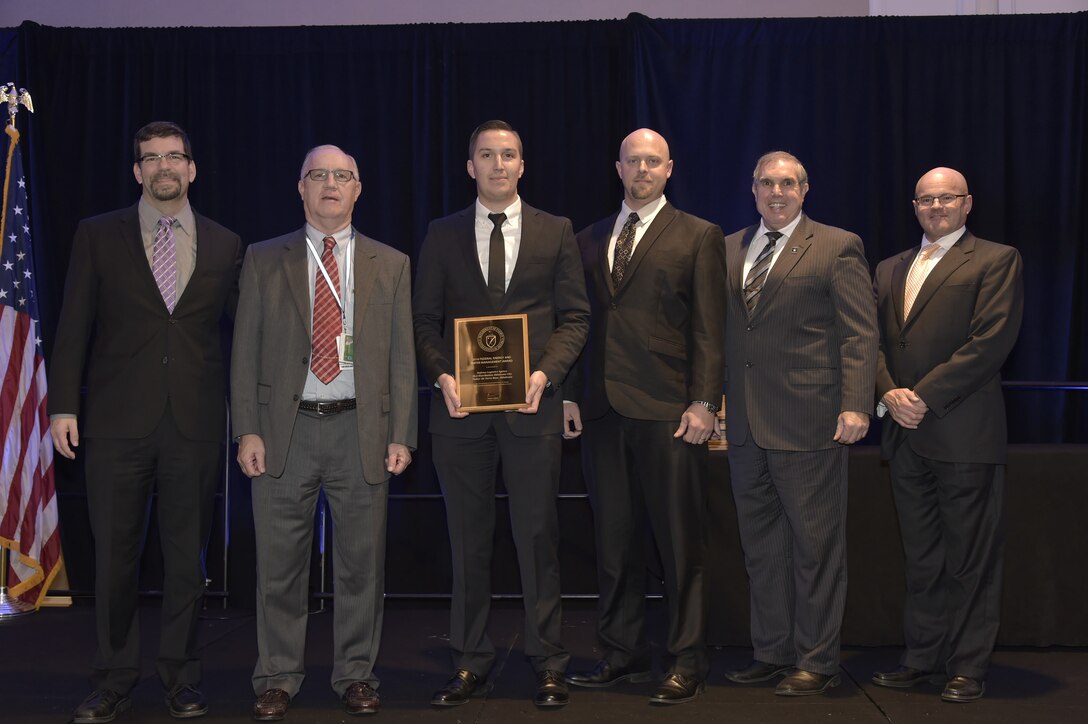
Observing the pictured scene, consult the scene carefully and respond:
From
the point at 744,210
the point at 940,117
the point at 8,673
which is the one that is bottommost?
the point at 8,673

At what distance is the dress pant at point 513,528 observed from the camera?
3.52 metres

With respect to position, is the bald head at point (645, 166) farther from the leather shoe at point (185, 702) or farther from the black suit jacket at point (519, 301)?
the leather shoe at point (185, 702)

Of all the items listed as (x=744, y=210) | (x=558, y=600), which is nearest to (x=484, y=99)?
(x=744, y=210)

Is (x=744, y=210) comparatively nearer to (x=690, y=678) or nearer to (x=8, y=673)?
(x=690, y=678)

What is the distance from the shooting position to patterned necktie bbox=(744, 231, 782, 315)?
375 centimetres

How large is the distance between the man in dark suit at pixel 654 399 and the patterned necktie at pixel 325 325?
0.89 metres

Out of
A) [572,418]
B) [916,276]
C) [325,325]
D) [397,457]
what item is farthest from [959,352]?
[325,325]

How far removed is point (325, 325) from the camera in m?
3.46

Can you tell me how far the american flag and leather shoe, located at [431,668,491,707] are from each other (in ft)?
9.65

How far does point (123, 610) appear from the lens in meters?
3.46

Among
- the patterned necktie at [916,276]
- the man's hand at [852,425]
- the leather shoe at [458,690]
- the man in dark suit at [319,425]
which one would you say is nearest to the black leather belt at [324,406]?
the man in dark suit at [319,425]

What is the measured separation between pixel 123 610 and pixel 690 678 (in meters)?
1.97

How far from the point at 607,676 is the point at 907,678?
1115 mm

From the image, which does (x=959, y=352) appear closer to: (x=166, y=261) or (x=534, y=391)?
(x=534, y=391)
